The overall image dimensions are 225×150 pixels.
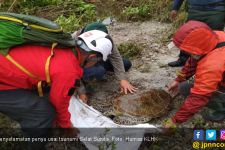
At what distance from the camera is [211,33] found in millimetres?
3357

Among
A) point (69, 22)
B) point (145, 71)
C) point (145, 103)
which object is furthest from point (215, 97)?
point (69, 22)

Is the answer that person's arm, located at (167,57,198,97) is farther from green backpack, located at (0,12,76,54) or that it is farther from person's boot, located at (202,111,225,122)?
green backpack, located at (0,12,76,54)

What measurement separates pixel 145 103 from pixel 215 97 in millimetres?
782

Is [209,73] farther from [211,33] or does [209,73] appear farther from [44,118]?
[44,118]

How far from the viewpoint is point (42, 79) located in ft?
10.8

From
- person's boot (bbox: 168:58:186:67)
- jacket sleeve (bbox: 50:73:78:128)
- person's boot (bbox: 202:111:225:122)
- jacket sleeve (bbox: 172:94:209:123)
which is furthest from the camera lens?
person's boot (bbox: 168:58:186:67)

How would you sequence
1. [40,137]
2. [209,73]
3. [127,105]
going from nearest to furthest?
[209,73] → [40,137] → [127,105]

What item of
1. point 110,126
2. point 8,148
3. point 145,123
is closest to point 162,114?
point 145,123

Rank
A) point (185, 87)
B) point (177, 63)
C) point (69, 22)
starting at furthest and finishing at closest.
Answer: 1. point (69, 22)
2. point (177, 63)
3. point (185, 87)

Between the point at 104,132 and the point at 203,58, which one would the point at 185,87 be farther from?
the point at 104,132

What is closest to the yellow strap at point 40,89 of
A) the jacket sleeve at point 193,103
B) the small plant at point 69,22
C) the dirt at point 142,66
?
the dirt at point 142,66

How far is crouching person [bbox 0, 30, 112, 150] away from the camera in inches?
126

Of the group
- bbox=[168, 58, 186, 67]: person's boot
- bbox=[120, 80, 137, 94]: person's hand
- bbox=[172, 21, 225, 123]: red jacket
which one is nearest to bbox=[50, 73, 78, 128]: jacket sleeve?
bbox=[172, 21, 225, 123]: red jacket

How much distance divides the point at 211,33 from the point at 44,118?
1.64m
